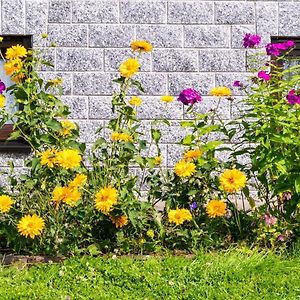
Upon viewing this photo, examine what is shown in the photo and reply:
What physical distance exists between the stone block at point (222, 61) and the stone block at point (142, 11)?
21.0 inches

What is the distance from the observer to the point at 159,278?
13.4 ft

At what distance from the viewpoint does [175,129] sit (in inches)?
274

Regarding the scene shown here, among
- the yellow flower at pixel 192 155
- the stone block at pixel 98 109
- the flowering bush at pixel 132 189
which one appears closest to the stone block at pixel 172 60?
the stone block at pixel 98 109

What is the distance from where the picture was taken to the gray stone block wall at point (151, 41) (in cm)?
691

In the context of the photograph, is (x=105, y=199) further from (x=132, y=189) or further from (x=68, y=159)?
(x=132, y=189)

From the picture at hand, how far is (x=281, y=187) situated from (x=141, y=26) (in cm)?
295

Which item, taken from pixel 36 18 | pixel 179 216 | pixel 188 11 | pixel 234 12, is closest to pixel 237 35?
pixel 234 12

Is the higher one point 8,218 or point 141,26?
point 141,26

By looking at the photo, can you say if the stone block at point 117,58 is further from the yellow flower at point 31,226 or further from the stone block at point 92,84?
the yellow flower at point 31,226

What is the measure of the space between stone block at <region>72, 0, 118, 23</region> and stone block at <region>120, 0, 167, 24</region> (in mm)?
86

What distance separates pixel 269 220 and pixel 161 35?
2836 mm

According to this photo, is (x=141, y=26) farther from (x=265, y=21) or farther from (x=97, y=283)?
(x=97, y=283)

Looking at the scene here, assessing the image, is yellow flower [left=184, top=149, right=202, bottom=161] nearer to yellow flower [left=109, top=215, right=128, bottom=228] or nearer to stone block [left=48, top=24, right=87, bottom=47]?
yellow flower [left=109, top=215, right=128, bottom=228]

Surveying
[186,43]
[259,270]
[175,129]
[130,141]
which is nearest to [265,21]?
[186,43]
